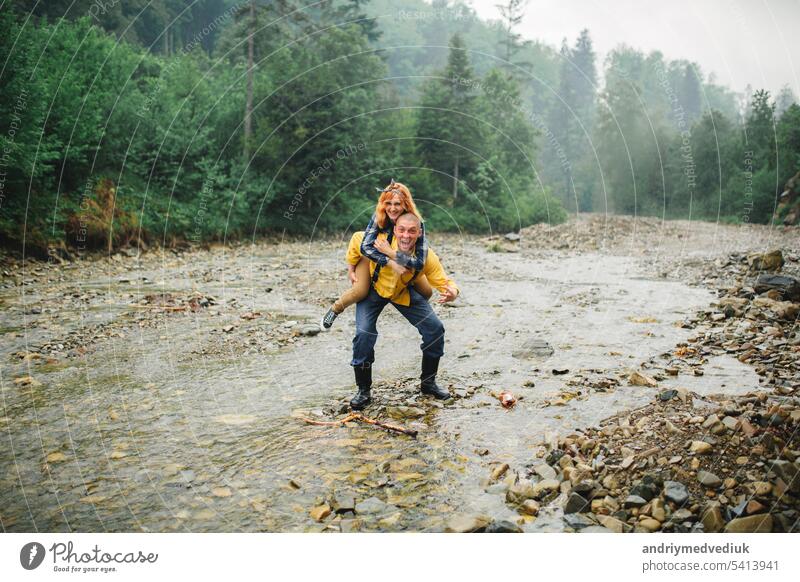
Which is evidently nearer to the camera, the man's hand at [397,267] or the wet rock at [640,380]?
the man's hand at [397,267]

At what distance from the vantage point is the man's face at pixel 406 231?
217 inches

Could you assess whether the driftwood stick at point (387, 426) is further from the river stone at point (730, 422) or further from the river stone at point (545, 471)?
the river stone at point (730, 422)

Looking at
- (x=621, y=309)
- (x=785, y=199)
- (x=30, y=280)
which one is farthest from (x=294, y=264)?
(x=785, y=199)

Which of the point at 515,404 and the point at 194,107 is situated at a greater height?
the point at 194,107

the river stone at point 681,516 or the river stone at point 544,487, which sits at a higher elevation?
the river stone at point 681,516

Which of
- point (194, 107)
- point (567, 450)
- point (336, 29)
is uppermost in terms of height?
point (336, 29)

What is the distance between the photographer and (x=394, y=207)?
5.58 meters

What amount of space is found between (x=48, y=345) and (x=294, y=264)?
36.8 feet

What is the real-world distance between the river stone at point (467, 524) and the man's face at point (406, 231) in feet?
8.92

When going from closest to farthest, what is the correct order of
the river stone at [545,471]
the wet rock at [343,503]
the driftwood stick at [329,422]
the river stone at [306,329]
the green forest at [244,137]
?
the wet rock at [343,503] → the river stone at [545,471] → the driftwood stick at [329,422] → the river stone at [306,329] → the green forest at [244,137]

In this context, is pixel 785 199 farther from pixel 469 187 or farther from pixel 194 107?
pixel 194 107

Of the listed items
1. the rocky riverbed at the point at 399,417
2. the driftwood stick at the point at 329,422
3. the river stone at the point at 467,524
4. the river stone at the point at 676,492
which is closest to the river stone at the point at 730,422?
the rocky riverbed at the point at 399,417

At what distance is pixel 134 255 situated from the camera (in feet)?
65.0

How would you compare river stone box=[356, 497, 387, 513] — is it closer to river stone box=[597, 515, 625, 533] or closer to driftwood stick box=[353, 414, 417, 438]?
driftwood stick box=[353, 414, 417, 438]
